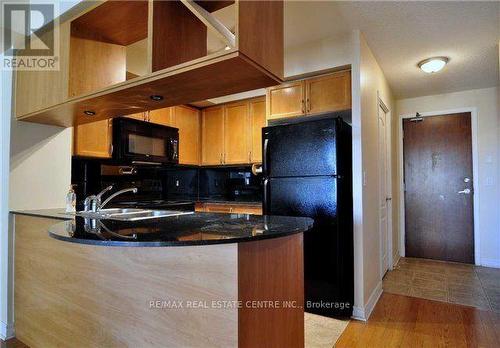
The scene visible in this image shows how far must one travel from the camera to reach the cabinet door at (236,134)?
3846mm

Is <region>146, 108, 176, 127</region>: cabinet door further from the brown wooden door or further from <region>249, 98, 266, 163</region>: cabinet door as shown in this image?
the brown wooden door

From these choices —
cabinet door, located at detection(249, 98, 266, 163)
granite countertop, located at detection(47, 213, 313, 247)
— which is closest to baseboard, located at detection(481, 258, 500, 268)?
cabinet door, located at detection(249, 98, 266, 163)

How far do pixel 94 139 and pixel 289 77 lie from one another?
1.97m

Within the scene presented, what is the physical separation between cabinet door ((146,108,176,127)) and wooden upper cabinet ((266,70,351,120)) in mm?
1348

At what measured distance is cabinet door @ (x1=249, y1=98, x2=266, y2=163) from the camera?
373 centimetres

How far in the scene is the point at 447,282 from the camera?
327cm

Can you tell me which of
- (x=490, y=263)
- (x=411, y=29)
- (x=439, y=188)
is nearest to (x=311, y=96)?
(x=411, y=29)

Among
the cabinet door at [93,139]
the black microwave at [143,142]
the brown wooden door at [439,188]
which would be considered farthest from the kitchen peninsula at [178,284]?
the brown wooden door at [439,188]

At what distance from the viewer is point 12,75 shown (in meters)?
2.11

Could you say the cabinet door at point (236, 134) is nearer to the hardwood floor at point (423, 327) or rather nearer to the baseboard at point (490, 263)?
the hardwood floor at point (423, 327)

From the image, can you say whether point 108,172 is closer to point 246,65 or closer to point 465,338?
point 246,65

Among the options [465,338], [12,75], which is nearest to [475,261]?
[465,338]

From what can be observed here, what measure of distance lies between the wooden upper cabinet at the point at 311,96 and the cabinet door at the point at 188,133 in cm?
136

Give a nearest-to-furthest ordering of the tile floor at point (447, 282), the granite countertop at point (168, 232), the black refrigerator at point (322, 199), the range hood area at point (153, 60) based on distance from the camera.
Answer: the granite countertop at point (168, 232), the range hood area at point (153, 60), the black refrigerator at point (322, 199), the tile floor at point (447, 282)
